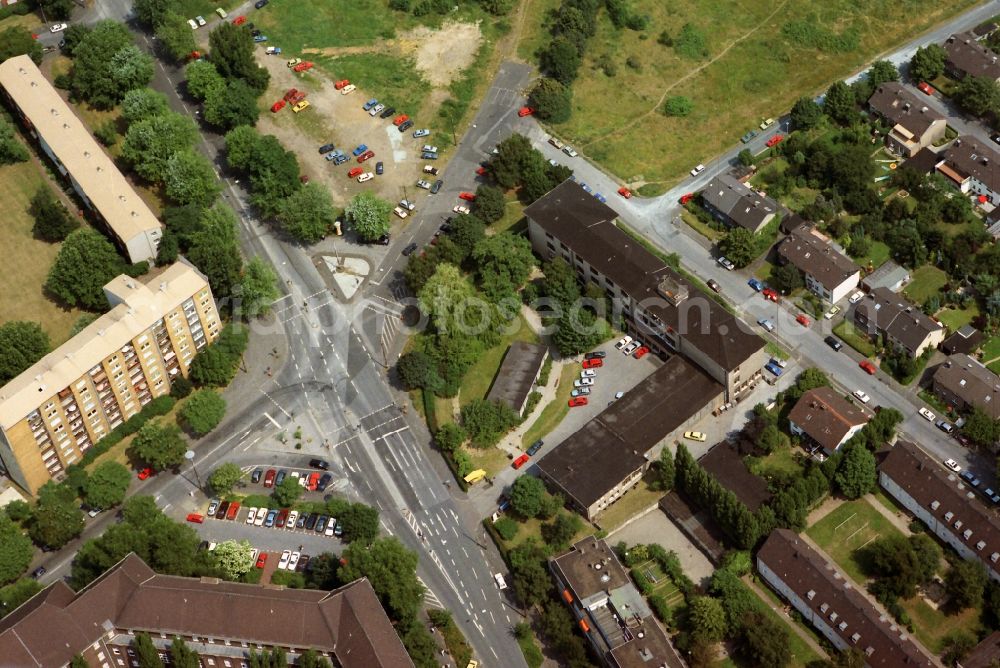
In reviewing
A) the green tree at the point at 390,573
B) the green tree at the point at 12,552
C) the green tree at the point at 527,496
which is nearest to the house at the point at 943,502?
the green tree at the point at 527,496

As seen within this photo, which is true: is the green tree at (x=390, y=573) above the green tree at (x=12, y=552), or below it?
below

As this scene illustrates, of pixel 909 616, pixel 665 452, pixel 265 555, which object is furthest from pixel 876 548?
pixel 265 555

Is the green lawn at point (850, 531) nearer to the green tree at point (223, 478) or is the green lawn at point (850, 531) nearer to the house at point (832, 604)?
the house at point (832, 604)

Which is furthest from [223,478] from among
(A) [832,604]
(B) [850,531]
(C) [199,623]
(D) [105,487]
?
(B) [850,531]

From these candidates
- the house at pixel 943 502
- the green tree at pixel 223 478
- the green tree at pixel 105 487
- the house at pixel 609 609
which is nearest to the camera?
the house at pixel 609 609

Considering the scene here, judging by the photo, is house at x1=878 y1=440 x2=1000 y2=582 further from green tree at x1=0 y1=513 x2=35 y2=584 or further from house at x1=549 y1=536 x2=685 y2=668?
green tree at x1=0 y1=513 x2=35 y2=584

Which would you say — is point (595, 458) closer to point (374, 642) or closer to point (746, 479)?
point (746, 479)

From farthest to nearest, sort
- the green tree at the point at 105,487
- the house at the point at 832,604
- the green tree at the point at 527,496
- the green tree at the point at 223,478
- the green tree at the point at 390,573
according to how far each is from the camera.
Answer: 1. the green tree at the point at 223,478
2. the green tree at the point at 105,487
3. the green tree at the point at 527,496
4. the green tree at the point at 390,573
5. the house at the point at 832,604

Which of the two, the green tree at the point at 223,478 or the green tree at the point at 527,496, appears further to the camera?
the green tree at the point at 223,478
